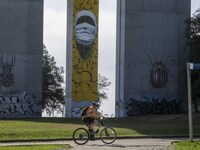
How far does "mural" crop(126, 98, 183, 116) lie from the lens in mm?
46378

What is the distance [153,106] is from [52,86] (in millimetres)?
21178

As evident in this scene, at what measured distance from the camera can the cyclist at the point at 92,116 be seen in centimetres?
2000

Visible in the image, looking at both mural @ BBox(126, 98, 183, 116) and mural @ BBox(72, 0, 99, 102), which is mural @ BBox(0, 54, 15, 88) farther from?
mural @ BBox(126, 98, 183, 116)

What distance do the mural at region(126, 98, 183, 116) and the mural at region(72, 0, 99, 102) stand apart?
3.46m

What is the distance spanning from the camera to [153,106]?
47.0 metres

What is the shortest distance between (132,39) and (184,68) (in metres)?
5.42

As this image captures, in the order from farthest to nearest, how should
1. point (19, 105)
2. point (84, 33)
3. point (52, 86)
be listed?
→ 1. point (52, 86)
2. point (84, 33)
3. point (19, 105)

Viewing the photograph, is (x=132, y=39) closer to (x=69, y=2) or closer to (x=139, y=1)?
(x=139, y=1)

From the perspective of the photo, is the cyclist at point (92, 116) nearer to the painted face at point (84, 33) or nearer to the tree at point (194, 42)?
the tree at point (194, 42)

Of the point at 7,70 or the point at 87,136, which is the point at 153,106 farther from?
the point at 87,136

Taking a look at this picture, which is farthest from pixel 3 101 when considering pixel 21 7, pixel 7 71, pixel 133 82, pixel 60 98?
pixel 60 98

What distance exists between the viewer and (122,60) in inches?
1836

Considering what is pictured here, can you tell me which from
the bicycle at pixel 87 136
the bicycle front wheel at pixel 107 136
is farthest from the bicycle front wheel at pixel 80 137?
the bicycle front wheel at pixel 107 136

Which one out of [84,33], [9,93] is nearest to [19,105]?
[9,93]
